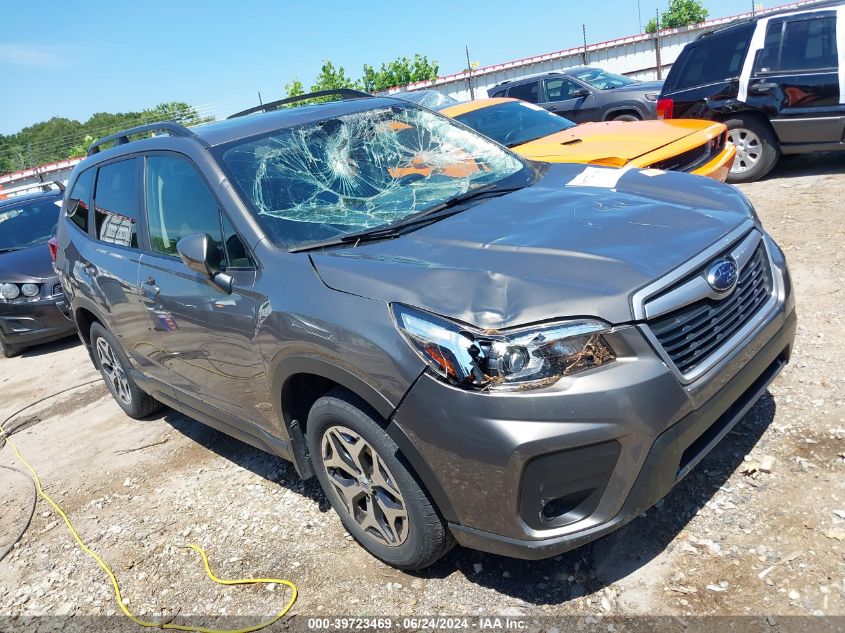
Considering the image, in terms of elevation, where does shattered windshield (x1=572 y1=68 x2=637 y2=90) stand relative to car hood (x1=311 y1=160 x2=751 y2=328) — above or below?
above

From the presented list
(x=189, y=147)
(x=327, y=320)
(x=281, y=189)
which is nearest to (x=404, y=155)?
(x=281, y=189)

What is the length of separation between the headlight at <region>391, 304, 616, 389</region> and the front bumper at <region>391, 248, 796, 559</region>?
0.13 feet

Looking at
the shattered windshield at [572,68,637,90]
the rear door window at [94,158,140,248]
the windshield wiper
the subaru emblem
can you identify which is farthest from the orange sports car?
the shattered windshield at [572,68,637,90]

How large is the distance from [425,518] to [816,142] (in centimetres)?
707

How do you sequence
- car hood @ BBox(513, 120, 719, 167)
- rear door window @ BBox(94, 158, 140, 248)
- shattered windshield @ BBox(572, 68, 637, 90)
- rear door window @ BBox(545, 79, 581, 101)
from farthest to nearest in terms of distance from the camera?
shattered windshield @ BBox(572, 68, 637, 90) → rear door window @ BBox(545, 79, 581, 101) → car hood @ BBox(513, 120, 719, 167) → rear door window @ BBox(94, 158, 140, 248)

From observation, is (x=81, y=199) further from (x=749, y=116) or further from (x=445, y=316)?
(x=749, y=116)

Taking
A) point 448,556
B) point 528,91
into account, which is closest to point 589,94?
point 528,91

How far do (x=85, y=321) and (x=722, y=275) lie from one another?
4.47 metres

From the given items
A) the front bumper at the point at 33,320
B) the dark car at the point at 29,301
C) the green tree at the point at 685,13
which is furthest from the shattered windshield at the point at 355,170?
the green tree at the point at 685,13

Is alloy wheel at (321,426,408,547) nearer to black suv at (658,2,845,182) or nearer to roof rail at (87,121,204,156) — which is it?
roof rail at (87,121,204,156)

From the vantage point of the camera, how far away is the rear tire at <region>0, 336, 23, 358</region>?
774 centimetres

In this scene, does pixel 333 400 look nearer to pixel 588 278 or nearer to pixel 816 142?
pixel 588 278

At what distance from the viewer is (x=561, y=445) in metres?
2.17

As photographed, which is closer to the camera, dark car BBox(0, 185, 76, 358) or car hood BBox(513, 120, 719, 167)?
car hood BBox(513, 120, 719, 167)
